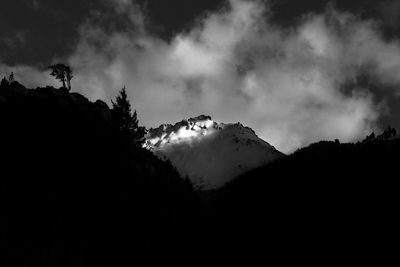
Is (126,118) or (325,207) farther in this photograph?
(126,118)

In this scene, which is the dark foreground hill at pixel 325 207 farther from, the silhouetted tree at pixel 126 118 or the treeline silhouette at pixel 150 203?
the silhouetted tree at pixel 126 118

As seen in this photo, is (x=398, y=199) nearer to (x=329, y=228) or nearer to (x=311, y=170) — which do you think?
(x=329, y=228)

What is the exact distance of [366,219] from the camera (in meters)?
24.8

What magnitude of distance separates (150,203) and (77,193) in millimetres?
6682

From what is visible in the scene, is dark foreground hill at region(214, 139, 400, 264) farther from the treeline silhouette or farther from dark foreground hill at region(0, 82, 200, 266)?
dark foreground hill at region(0, 82, 200, 266)

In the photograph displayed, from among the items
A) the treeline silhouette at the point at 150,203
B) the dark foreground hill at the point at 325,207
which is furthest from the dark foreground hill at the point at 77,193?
the dark foreground hill at the point at 325,207

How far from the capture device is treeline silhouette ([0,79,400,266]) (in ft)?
71.9

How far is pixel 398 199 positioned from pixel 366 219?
9.02ft

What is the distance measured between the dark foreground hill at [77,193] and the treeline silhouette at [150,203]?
0.09 metres

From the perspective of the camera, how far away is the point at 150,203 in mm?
31844

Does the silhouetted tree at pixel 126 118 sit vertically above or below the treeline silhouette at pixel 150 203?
above

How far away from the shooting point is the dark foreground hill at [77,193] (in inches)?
796

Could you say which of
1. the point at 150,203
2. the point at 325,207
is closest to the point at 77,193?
the point at 150,203

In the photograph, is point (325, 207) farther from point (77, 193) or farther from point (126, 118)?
point (126, 118)
